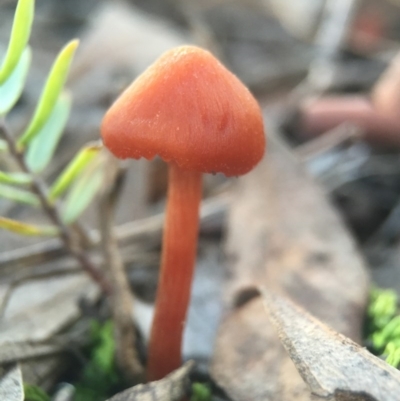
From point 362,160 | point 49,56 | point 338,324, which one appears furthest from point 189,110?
point 49,56

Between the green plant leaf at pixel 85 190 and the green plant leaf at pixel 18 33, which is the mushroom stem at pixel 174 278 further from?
the green plant leaf at pixel 18 33

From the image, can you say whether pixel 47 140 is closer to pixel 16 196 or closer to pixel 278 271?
pixel 16 196

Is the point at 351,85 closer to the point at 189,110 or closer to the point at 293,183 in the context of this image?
the point at 293,183

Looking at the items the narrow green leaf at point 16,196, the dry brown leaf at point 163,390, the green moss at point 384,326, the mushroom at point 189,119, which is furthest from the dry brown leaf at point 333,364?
the narrow green leaf at point 16,196

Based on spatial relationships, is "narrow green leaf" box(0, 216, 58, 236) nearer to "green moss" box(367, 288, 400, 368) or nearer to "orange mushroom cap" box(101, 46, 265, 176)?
"orange mushroom cap" box(101, 46, 265, 176)

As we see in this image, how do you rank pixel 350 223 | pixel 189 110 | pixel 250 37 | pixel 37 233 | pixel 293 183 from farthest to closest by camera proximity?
pixel 250 37
pixel 350 223
pixel 293 183
pixel 37 233
pixel 189 110

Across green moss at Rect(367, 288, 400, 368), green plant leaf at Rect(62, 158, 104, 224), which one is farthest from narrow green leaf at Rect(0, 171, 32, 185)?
green moss at Rect(367, 288, 400, 368)
